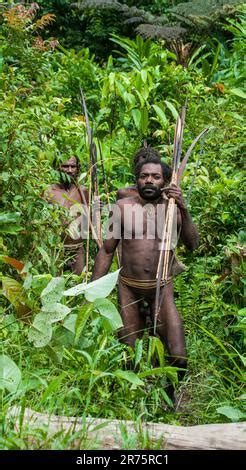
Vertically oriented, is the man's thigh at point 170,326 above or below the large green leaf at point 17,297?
below

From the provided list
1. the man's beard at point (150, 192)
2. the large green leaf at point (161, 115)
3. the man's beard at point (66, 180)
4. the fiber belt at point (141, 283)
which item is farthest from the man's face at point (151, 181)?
the large green leaf at point (161, 115)

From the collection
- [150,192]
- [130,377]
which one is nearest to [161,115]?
[150,192]

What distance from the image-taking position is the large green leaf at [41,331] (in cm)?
443

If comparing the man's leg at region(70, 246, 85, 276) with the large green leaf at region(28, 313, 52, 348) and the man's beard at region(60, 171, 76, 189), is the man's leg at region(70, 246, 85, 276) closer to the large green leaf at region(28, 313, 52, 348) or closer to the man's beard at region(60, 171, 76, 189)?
the man's beard at region(60, 171, 76, 189)

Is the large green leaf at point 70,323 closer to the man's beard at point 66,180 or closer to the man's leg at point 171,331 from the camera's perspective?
the man's leg at point 171,331

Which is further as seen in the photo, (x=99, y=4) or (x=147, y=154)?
(x=99, y=4)

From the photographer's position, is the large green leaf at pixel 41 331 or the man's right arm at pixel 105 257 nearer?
the large green leaf at pixel 41 331

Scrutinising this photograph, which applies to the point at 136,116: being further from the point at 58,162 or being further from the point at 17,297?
the point at 17,297

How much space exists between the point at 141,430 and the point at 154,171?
7.35 ft

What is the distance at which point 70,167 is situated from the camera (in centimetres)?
822

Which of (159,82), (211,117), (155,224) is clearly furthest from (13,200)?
(159,82)

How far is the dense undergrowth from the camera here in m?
4.45

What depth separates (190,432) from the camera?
3.75 meters

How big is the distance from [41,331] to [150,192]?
1564 millimetres
